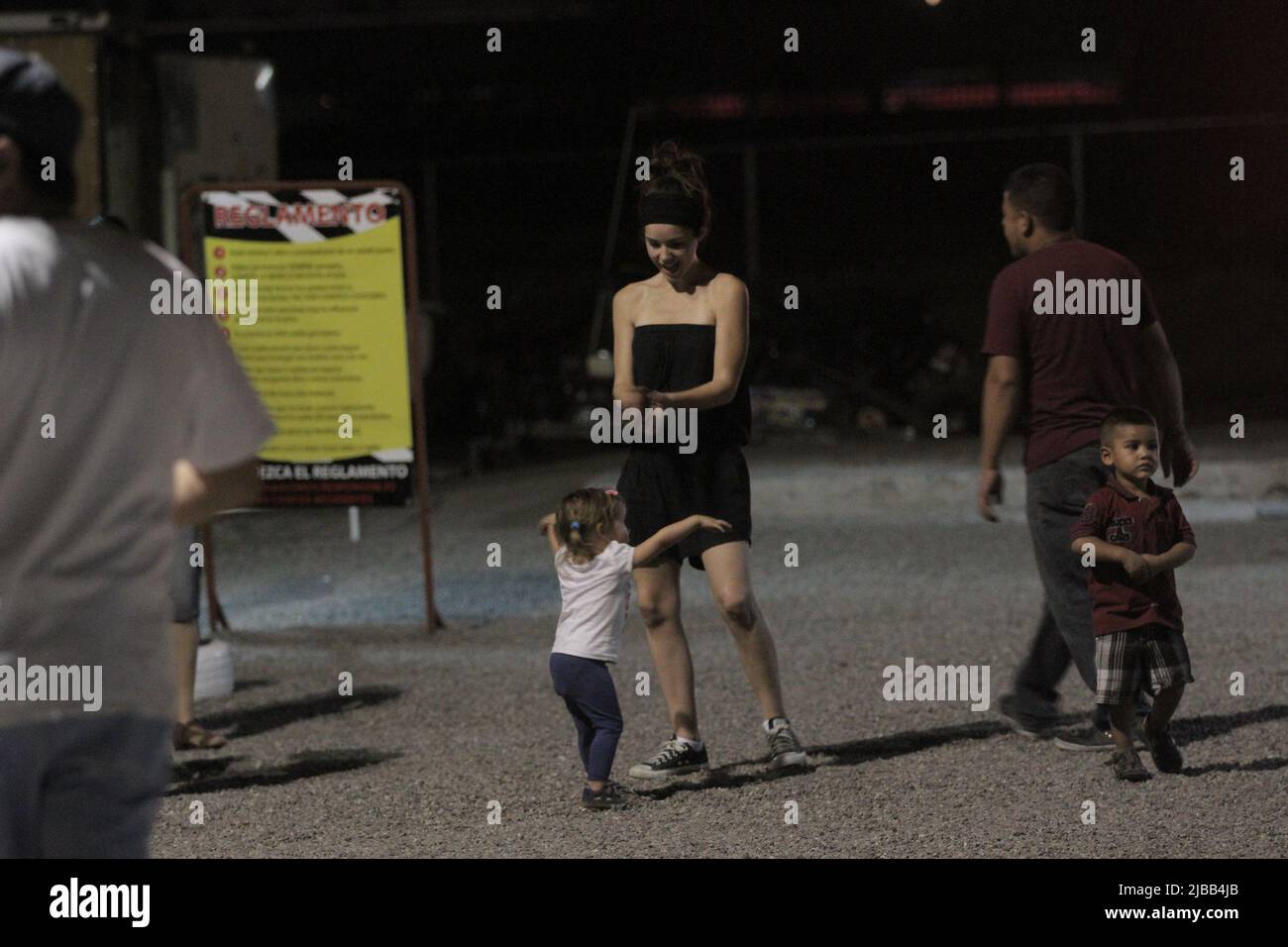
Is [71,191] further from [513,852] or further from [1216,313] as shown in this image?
[1216,313]

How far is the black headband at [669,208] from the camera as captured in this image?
566cm

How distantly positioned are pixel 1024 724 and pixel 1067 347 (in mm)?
1372

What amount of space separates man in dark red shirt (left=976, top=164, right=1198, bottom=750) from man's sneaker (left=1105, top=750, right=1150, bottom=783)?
0.26 m

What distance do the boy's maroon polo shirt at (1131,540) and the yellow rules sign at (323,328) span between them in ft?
14.2

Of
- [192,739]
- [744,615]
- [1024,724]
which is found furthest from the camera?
[192,739]

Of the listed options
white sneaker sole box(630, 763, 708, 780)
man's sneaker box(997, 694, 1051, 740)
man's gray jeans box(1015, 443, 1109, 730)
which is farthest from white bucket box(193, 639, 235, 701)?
man's gray jeans box(1015, 443, 1109, 730)

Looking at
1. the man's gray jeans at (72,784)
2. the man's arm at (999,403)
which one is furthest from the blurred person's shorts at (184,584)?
the man's gray jeans at (72,784)

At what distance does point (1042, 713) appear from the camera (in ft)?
21.0

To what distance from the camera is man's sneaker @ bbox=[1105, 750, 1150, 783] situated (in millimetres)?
5695

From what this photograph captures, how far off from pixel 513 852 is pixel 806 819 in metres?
0.90

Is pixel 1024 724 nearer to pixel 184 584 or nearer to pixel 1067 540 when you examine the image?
pixel 1067 540

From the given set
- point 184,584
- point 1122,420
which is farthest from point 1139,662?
point 184,584

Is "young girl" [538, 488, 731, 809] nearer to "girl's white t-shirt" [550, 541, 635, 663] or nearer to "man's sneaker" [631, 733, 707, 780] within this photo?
"girl's white t-shirt" [550, 541, 635, 663]

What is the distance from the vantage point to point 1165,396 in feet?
19.9
